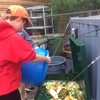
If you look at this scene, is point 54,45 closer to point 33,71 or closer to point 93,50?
point 33,71

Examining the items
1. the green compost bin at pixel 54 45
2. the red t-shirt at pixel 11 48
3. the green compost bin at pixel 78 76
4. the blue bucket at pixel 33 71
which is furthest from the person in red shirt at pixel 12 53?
the green compost bin at pixel 54 45

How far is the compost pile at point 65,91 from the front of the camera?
2558mm

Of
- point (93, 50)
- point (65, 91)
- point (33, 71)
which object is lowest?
point (65, 91)

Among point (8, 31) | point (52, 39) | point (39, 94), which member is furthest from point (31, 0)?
point (8, 31)

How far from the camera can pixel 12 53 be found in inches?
68.1

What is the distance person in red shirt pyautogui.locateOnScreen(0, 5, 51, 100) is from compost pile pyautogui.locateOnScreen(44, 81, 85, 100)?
2.29 feet

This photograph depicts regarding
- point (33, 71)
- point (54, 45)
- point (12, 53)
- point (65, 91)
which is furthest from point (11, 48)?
point (54, 45)

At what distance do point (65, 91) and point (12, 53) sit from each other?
124 centimetres

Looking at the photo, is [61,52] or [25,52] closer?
[25,52]

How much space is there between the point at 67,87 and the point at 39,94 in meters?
0.44

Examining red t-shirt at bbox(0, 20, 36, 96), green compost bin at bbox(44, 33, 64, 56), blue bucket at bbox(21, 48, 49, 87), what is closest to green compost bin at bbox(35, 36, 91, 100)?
blue bucket at bbox(21, 48, 49, 87)

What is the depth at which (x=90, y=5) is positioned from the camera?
8.05 meters

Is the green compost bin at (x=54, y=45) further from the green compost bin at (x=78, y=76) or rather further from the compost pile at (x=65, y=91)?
the compost pile at (x=65, y=91)

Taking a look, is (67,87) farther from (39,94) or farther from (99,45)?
(99,45)
